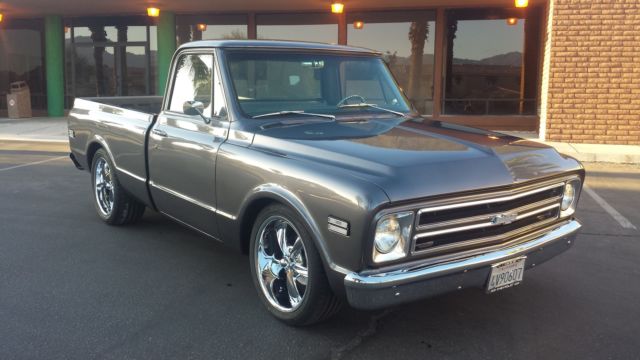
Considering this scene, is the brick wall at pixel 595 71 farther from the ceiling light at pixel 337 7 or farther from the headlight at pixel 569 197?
the headlight at pixel 569 197

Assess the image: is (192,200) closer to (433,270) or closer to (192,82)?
(192,82)

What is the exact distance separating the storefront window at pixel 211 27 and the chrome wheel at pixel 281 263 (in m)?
14.6

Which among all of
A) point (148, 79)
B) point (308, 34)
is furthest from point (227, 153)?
point (148, 79)

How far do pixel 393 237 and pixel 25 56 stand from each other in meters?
20.0

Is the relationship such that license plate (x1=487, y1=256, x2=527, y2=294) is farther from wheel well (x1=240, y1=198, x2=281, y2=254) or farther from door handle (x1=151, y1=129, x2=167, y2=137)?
door handle (x1=151, y1=129, x2=167, y2=137)

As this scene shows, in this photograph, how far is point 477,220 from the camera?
3271 mm

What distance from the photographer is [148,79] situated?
18.7m

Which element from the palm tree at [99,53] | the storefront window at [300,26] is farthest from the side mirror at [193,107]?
the palm tree at [99,53]

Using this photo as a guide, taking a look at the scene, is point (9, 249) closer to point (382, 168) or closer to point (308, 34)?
point (382, 168)

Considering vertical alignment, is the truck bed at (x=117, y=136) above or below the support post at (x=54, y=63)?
below

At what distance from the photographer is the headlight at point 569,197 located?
390 cm

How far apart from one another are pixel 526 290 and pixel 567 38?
9515 millimetres

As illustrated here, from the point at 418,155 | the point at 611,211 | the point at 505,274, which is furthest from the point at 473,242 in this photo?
the point at 611,211

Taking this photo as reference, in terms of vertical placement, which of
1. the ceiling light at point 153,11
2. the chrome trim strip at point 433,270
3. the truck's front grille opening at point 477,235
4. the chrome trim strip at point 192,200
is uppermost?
the ceiling light at point 153,11
